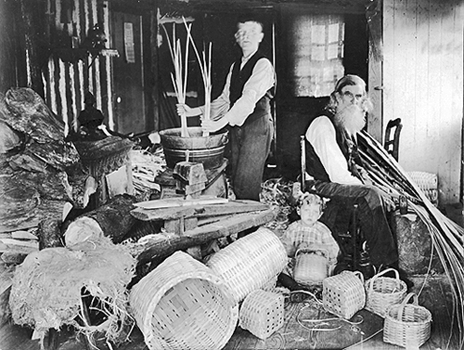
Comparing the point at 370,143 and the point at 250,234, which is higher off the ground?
the point at 370,143

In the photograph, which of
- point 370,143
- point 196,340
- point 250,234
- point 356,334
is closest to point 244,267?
point 250,234

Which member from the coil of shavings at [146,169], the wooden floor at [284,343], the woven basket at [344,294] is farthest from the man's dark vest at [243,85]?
the wooden floor at [284,343]

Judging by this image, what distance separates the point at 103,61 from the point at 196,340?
1873 mm

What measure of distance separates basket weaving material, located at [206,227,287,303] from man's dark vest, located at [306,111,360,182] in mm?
520

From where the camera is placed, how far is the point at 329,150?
3.80 m

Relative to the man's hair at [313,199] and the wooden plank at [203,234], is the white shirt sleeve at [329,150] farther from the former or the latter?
the wooden plank at [203,234]

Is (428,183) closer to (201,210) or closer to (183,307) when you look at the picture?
(201,210)

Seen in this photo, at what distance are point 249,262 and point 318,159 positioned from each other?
34.3 inches

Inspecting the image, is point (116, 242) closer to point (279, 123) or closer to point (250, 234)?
point (250, 234)

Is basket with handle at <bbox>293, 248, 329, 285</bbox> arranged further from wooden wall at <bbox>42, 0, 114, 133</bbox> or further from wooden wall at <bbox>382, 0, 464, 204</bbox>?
wooden wall at <bbox>42, 0, 114, 133</bbox>

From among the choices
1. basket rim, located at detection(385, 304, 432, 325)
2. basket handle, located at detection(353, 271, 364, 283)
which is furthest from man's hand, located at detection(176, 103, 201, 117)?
basket rim, located at detection(385, 304, 432, 325)

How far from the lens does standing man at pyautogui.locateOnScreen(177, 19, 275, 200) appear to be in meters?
3.70

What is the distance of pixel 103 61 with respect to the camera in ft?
11.8

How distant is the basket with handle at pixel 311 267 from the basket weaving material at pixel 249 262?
142 millimetres
